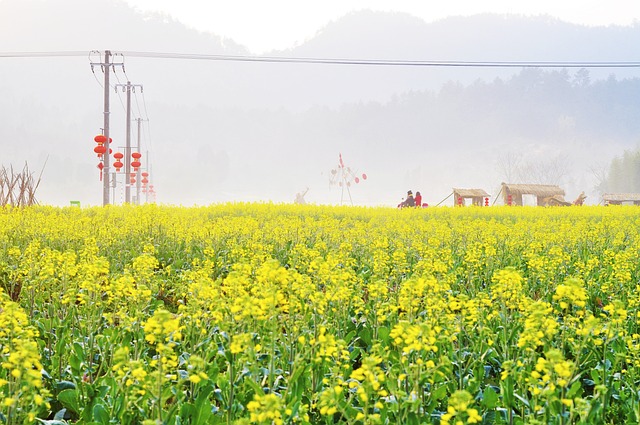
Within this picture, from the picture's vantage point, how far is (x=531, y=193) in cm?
3775

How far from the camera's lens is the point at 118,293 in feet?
15.5

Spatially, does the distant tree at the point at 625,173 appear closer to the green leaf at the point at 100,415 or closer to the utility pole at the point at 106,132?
the utility pole at the point at 106,132

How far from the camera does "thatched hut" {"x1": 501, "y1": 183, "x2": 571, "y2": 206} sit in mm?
36781

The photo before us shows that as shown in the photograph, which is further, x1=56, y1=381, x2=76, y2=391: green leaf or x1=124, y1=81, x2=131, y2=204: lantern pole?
x1=124, y1=81, x2=131, y2=204: lantern pole

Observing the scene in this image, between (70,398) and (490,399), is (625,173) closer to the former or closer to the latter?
(490,399)

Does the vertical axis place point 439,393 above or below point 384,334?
below

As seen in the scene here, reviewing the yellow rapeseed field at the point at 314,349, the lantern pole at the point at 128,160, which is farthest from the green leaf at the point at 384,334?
the lantern pole at the point at 128,160

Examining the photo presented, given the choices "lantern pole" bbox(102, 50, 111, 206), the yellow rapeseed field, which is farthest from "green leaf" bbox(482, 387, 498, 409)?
"lantern pole" bbox(102, 50, 111, 206)

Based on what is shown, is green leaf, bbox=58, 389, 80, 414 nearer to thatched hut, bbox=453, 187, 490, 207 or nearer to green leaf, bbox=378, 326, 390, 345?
green leaf, bbox=378, 326, 390, 345

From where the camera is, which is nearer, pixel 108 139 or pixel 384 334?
pixel 384 334

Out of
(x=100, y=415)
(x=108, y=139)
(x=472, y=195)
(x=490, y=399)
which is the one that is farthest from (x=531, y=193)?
(x=100, y=415)

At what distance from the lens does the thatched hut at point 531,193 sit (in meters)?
36.8

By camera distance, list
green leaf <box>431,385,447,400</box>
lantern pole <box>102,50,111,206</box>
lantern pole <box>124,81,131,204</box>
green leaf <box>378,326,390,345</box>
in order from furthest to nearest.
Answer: lantern pole <box>124,81,131,204</box> → lantern pole <box>102,50,111,206</box> → green leaf <box>378,326,390,345</box> → green leaf <box>431,385,447,400</box>

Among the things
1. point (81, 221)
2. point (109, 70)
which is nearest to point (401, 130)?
point (109, 70)
